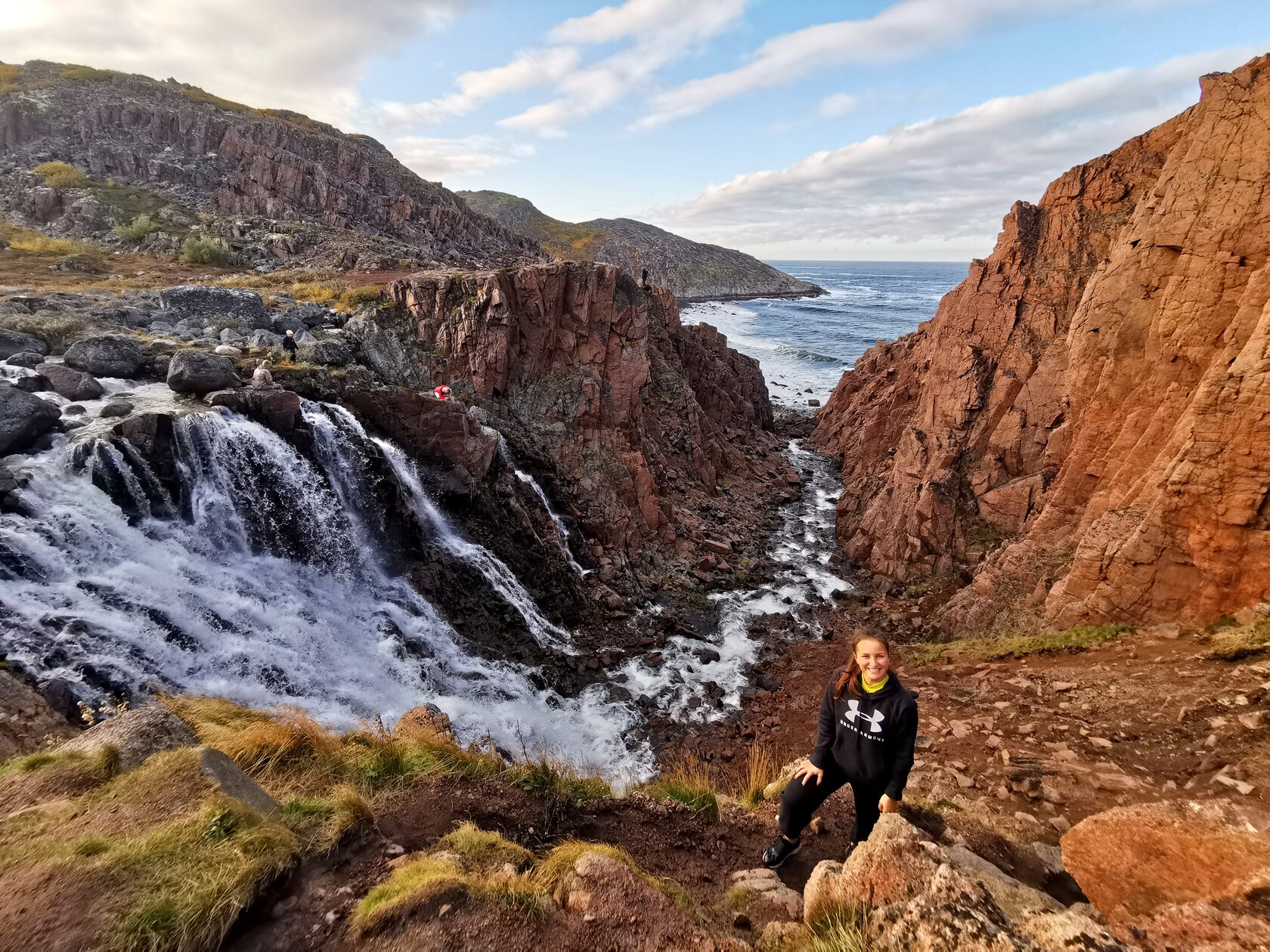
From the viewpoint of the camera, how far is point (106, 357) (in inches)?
609

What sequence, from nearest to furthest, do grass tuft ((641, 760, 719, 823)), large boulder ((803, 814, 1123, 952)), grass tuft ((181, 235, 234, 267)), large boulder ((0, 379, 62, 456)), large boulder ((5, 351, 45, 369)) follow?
large boulder ((803, 814, 1123, 952)) → grass tuft ((641, 760, 719, 823)) → large boulder ((0, 379, 62, 456)) → large boulder ((5, 351, 45, 369)) → grass tuft ((181, 235, 234, 267))

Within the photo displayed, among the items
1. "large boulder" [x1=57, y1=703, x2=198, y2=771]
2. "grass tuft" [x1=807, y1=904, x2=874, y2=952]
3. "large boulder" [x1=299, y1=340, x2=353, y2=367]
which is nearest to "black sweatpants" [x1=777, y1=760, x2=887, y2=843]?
"grass tuft" [x1=807, y1=904, x2=874, y2=952]

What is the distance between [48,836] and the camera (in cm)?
394

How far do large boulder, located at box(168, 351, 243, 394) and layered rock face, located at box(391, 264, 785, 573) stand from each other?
6.95 metres

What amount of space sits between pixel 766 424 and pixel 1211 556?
30.2 m

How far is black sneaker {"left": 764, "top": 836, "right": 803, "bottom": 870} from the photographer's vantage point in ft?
17.5

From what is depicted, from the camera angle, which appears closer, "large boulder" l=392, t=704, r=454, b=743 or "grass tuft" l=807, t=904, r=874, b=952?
"grass tuft" l=807, t=904, r=874, b=952

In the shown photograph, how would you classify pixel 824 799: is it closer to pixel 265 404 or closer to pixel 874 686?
pixel 874 686

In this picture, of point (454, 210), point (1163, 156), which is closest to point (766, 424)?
point (1163, 156)

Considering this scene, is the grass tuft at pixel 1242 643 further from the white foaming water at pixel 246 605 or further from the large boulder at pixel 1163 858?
the white foaming water at pixel 246 605

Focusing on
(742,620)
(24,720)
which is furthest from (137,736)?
(742,620)

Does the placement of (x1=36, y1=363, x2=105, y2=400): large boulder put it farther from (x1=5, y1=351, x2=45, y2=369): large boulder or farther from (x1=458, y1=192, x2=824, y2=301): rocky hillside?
(x1=458, y1=192, x2=824, y2=301): rocky hillside

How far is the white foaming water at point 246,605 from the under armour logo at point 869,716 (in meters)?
8.35

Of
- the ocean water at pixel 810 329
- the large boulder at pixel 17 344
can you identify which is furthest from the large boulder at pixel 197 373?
the ocean water at pixel 810 329
